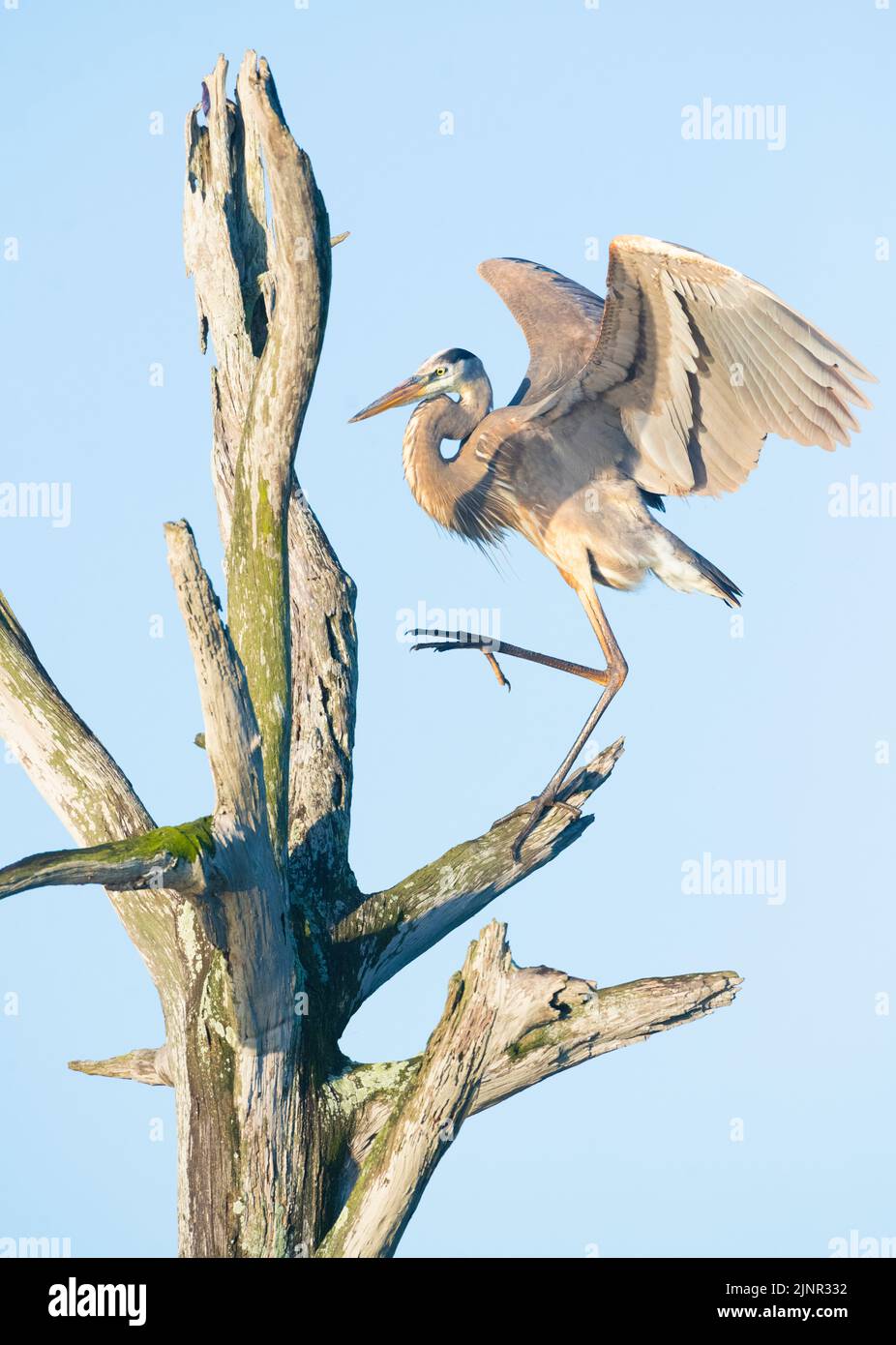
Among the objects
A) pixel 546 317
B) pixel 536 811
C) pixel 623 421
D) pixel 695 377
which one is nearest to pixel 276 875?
pixel 536 811

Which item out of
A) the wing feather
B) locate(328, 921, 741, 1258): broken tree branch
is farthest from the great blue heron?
locate(328, 921, 741, 1258): broken tree branch

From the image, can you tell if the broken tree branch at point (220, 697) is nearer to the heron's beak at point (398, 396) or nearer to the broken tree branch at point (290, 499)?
the broken tree branch at point (290, 499)

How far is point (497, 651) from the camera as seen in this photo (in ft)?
28.7

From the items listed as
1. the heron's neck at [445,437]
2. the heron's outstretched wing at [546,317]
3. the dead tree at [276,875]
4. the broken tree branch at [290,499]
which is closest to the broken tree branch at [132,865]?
the dead tree at [276,875]

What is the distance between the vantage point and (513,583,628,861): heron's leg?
7785mm

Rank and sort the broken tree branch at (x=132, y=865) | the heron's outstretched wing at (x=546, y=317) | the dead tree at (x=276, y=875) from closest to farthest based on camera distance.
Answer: the broken tree branch at (x=132, y=865), the dead tree at (x=276, y=875), the heron's outstretched wing at (x=546, y=317)

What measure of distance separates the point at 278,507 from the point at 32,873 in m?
2.14

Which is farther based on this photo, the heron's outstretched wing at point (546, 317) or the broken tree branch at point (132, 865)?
the heron's outstretched wing at point (546, 317)

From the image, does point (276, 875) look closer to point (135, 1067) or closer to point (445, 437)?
point (135, 1067)

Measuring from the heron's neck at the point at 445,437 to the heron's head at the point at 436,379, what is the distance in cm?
4

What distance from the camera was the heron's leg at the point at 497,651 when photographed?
8.59m

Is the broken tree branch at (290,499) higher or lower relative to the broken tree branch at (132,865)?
higher

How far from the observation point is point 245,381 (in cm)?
768

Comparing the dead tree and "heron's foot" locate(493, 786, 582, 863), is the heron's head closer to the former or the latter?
the dead tree
